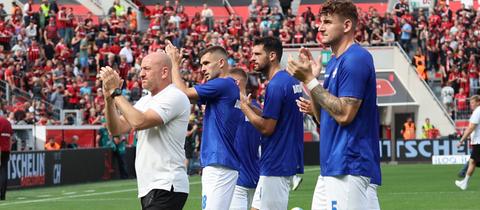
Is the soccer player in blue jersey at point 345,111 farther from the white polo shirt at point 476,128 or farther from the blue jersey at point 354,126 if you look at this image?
the white polo shirt at point 476,128

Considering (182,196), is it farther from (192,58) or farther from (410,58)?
(410,58)

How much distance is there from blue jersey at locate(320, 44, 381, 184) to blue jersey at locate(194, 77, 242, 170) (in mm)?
3182

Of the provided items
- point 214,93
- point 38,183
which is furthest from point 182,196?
point 38,183

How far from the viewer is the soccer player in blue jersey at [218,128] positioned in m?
11.5

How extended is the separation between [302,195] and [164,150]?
14.8 m

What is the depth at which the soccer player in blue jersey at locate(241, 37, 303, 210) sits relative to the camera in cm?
1186

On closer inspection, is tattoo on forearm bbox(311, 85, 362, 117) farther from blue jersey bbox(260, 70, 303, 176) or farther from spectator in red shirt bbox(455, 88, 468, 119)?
spectator in red shirt bbox(455, 88, 468, 119)

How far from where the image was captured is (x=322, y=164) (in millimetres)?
8703

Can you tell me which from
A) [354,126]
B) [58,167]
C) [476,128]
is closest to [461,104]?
[58,167]

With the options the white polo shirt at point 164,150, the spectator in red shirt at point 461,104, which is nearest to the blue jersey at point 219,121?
the white polo shirt at point 164,150

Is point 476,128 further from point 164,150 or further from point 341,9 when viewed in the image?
point 341,9

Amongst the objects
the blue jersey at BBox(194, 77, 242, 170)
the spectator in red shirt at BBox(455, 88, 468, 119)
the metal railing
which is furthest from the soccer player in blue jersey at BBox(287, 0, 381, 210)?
the metal railing

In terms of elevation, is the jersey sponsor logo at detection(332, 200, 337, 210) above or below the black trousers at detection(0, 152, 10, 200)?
above

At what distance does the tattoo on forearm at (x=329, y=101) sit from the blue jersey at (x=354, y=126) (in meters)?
0.11
